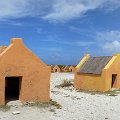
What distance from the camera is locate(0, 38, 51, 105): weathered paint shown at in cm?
1802

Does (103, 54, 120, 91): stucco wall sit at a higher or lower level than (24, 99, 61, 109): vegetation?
higher

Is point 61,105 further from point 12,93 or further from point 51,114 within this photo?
point 12,93

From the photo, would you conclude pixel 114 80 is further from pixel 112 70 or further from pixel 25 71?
pixel 25 71

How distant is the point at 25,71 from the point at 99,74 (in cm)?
1181

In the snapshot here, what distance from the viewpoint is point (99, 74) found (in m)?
28.8

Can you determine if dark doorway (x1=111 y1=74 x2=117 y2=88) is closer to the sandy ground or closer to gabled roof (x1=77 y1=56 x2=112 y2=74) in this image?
gabled roof (x1=77 y1=56 x2=112 y2=74)

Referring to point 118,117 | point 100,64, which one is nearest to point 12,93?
point 118,117

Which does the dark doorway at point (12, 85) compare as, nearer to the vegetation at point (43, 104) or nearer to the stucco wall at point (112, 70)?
the vegetation at point (43, 104)

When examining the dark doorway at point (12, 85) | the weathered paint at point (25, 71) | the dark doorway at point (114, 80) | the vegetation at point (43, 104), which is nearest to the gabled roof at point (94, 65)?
the dark doorway at point (114, 80)

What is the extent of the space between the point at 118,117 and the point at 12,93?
28.4 feet

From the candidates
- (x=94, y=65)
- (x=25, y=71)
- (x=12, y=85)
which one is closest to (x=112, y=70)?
(x=94, y=65)

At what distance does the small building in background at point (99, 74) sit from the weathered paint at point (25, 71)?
10.3 metres

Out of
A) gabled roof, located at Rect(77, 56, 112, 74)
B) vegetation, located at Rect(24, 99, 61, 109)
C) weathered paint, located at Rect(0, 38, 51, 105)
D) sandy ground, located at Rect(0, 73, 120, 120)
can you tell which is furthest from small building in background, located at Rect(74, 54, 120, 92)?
weathered paint, located at Rect(0, 38, 51, 105)

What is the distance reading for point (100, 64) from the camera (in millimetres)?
29906
